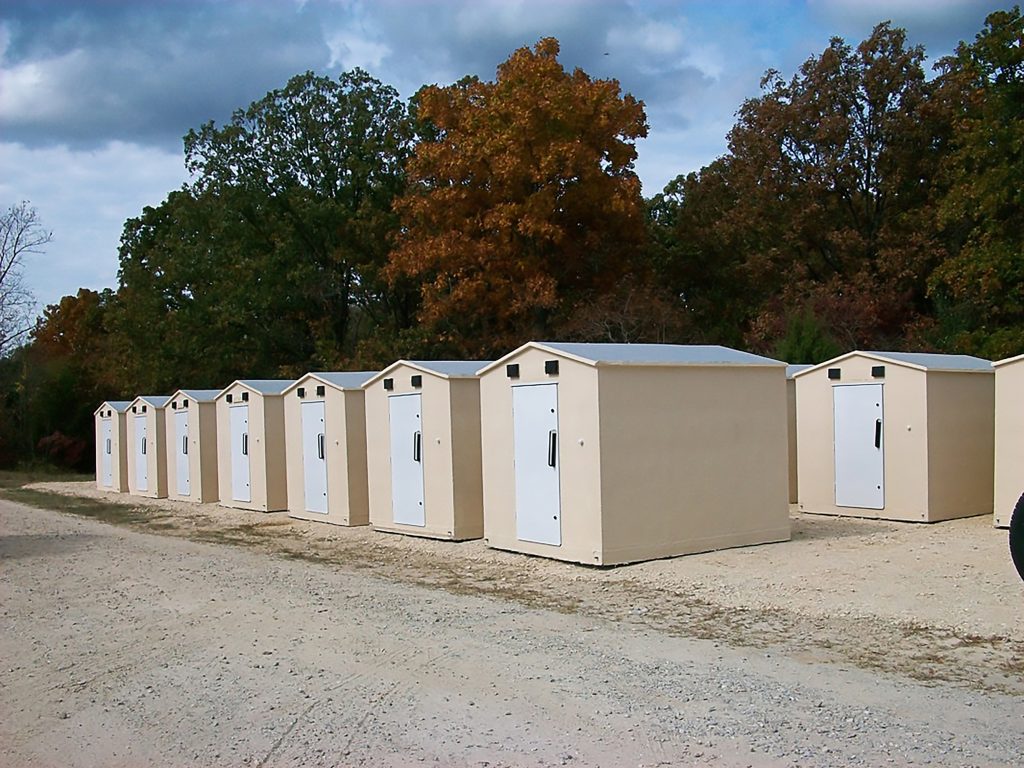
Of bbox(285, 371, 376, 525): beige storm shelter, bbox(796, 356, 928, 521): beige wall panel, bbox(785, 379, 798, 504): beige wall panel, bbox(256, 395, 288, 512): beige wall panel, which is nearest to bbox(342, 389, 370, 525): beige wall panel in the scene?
bbox(285, 371, 376, 525): beige storm shelter

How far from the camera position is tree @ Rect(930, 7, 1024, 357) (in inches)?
839

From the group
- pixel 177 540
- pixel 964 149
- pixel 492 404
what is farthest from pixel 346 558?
pixel 964 149

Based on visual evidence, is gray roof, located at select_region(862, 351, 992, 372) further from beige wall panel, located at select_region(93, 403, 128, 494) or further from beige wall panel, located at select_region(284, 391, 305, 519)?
beige wall panel, located at select_region(93, 403, 128, 494)

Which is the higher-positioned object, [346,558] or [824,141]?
[824,141]

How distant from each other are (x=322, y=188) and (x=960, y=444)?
20.6 metres

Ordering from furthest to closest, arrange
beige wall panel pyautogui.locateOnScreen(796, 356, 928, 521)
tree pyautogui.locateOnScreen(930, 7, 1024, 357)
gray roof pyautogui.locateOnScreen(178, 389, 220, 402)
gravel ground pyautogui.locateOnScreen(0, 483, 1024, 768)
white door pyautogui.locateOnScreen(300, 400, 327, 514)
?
tree pyautogui.locateOnScreen(930, 7, 1024, 357) → gray roof pyautogui.locateOnScreen(178, 389, 220, 402) → white door pyautogui.locateOnScreen(300, 400, 327, 514) → beige wall panel pyautogui.locateOnScreen(796, 356, 928, 521) → gravel ground pyautogui.locateOnScreen(0, 483, 1024, 768)

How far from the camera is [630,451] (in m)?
10.9

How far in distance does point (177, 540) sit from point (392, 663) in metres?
8.63

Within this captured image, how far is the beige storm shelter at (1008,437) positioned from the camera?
41.1 ft

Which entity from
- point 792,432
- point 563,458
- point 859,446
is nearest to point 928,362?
point 859,446

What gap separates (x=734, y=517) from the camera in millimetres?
11758

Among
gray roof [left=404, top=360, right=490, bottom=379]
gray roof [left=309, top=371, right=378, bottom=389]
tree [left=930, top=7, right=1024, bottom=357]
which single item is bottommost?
gray roof [left=309, top=371, right=378, bottom=389]

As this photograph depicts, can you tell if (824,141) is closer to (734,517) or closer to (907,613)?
(734,517)

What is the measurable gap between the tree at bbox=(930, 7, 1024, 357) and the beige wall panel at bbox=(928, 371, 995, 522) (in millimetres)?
7250
